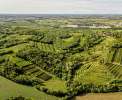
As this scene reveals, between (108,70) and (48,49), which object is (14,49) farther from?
(108,70)

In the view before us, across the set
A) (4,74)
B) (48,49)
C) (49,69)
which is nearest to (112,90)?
(49,69)

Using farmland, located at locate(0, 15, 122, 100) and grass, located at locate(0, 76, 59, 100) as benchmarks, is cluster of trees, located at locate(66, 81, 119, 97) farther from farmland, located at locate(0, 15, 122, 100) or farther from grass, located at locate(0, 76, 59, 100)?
grass, located at locate(0, 76, 59, 100)

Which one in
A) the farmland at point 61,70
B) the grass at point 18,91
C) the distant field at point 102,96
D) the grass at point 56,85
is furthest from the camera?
the grass at point 56,85

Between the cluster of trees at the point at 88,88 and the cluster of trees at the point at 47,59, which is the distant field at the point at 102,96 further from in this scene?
the cluster of trees at the point at 47,59

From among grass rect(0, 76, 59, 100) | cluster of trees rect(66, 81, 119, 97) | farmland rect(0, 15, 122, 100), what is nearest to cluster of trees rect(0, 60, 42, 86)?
farmland rect(0, 15, 122, 100)

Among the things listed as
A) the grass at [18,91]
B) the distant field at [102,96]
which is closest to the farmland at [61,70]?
the grass at [18,91]

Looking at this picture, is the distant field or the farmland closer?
the distant field

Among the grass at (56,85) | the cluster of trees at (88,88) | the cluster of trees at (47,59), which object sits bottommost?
the grass at (56,85)

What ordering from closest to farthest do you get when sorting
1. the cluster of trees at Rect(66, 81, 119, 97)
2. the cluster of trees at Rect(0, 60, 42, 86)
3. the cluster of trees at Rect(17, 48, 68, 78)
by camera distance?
the cluster of trees at Rect(66, 81, 119, 97) < the cluster of trees at Rect(0, 60, 42, 86) < the cluster of trees at Rect(17, 48, 68, 78)
